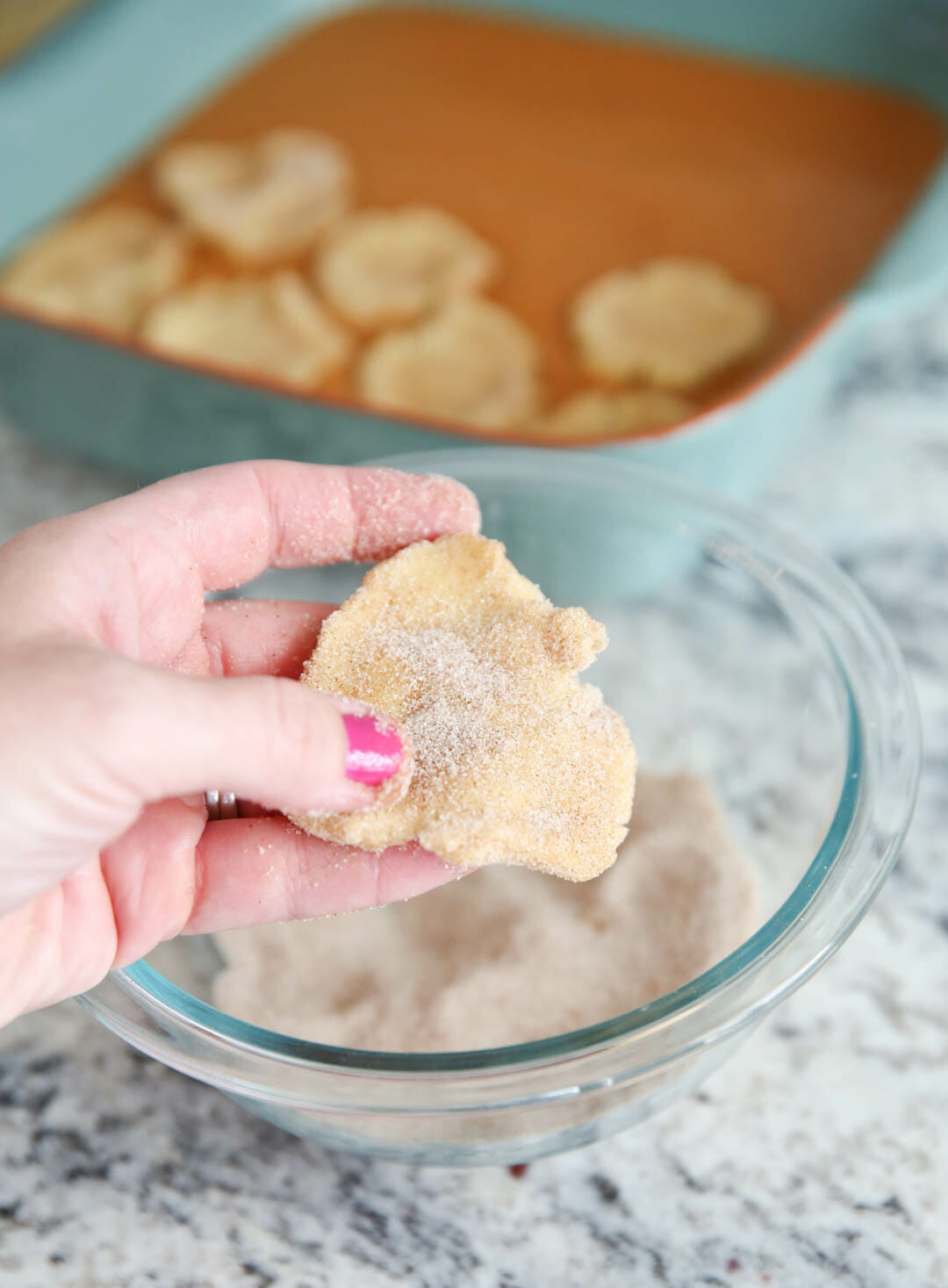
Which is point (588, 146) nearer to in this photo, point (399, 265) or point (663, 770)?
point (399, 265)

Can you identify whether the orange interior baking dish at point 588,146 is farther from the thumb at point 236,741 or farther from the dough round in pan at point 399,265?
the thumb at point 236,741

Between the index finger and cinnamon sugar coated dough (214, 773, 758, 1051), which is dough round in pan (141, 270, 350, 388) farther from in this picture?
cinnamon sugar coated dough (214, 773, 758, 1051)

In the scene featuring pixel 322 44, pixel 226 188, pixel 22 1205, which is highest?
pixel 322 44

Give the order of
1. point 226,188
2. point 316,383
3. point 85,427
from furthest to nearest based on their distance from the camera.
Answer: point 226,188 → point 316,383 → point 85,427

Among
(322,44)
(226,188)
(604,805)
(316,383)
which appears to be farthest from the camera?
(322,44)

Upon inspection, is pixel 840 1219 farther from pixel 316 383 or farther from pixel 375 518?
pixel 316 383

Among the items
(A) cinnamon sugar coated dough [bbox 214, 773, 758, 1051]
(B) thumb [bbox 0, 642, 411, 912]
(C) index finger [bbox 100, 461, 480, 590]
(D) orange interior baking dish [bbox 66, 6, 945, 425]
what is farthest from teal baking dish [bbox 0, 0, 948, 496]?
(B) thumb [bbox 0, 642, 411, 912]

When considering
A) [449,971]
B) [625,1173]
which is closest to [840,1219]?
[625,1173]
